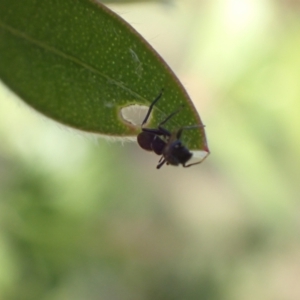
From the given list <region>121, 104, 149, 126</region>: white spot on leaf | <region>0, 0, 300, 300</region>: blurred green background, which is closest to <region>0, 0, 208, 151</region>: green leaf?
<region>121, 104, 149, 126</region>: white spot on leaf

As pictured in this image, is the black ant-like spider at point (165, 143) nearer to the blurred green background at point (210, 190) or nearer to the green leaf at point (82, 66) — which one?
the green leaf at point (82, 66)

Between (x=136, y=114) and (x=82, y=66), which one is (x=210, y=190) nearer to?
(x=136, y=114)

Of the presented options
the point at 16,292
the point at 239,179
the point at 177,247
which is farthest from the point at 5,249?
the point at 239,179

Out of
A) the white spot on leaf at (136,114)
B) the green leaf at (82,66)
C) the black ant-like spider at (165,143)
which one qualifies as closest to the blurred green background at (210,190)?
the black ant-like spider at (165,143)

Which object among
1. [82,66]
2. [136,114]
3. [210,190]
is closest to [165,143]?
[136,114]

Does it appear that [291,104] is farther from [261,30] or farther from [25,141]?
[25,141]

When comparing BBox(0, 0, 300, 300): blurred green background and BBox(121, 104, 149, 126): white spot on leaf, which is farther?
BBox(0, 0, 300, 300): blurred green background

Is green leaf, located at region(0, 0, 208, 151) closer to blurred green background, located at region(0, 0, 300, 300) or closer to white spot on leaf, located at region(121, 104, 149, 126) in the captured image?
white spot on leaf, located at region(121, 104, 149, 126)
